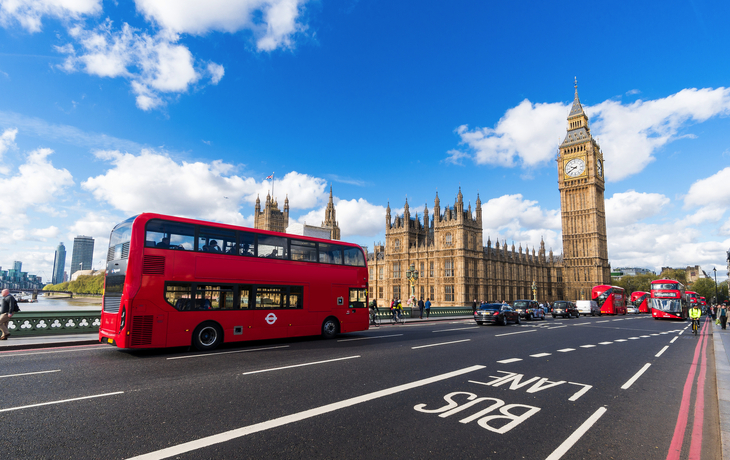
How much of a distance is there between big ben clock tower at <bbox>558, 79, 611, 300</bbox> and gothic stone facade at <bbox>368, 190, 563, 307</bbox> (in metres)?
18.7

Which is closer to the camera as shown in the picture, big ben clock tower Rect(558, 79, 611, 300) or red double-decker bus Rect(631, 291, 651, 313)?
red double-decker bus Rect(631, 291, 651, 313)

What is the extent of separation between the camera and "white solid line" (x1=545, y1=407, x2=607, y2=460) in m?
4.62

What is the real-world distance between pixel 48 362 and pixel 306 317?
7793mm

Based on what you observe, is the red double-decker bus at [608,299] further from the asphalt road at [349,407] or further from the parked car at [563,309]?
the asphalt road at [349,407]

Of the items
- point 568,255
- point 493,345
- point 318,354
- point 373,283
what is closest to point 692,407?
point 493,345

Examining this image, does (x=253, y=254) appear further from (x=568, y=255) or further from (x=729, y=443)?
(x=568, y=255)

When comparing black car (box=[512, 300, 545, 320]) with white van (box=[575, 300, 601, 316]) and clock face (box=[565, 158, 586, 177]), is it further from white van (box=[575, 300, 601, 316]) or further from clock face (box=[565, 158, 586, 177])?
clock face (box=[565, 158, 586, 177])

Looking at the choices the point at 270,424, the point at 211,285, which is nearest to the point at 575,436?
the point at 270,424

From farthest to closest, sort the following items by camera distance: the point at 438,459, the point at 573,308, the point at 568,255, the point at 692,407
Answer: the point at 568,255 → the point at 573,308 → the point at 692,407 → the point at 438,459

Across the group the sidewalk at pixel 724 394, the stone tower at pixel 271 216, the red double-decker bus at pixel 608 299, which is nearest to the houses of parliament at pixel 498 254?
the red double-decker bus at pixel 608 299

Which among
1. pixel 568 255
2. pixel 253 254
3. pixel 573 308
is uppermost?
pixel 568 255

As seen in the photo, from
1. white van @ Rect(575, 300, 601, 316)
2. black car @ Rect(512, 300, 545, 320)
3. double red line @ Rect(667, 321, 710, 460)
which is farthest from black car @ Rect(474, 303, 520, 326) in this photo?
white van @ Rect(575, 300, 601, 316)

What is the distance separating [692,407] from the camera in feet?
22.5

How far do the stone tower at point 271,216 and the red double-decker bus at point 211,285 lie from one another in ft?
308
